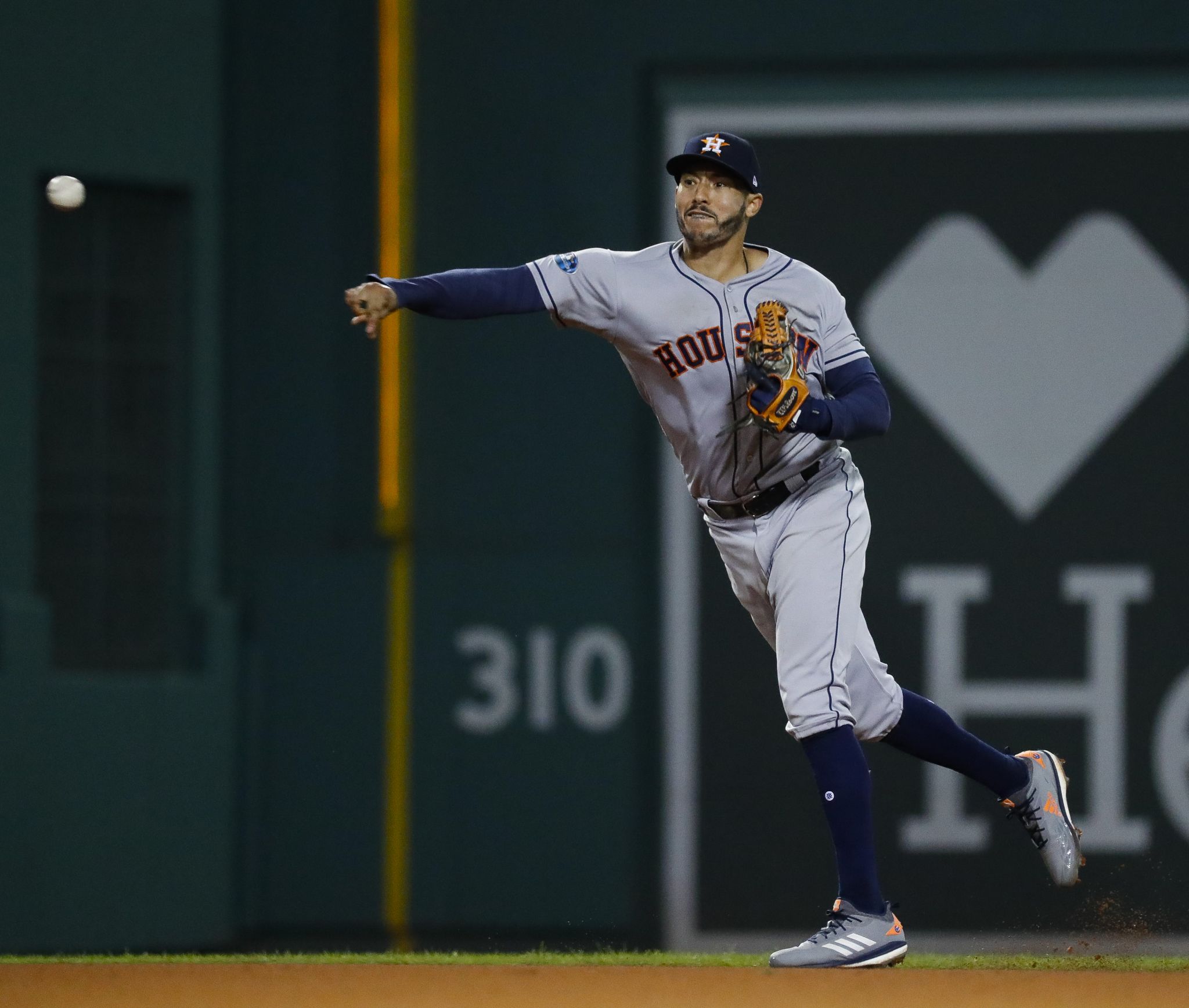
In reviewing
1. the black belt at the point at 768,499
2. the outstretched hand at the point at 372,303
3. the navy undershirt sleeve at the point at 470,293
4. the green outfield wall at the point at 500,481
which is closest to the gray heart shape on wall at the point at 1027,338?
the green outfield wall at the point at 500,481

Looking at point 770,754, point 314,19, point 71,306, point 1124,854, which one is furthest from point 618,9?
point 1124,854

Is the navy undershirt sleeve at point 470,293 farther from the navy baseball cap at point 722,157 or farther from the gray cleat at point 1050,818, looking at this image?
the gray cleat at point 1050,818

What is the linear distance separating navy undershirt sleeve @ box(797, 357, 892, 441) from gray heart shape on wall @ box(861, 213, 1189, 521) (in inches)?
119

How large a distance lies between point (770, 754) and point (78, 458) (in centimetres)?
308

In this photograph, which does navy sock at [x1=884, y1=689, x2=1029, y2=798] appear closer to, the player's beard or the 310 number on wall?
the player's beard

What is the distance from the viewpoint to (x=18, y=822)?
21.8ft

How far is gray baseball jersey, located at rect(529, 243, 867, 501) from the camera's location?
13.3ft

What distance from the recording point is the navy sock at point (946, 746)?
4.27 m

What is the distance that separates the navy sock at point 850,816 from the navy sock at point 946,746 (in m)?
0.35

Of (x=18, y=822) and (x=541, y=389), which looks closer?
(x=18, y=822)

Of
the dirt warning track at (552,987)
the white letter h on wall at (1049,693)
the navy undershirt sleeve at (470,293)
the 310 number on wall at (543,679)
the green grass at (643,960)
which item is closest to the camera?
the dirt warning track at (552,987)

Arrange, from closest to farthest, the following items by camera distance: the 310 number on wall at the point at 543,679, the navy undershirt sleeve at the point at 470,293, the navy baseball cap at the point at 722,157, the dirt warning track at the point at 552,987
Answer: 1. the dirt warning track at the point at 552,987
2. the navy undershirt sleeve at the point at 470,293
3. the navy baseball cap at the point at 722,157
4. the 310 number on wall at the point at 543,679

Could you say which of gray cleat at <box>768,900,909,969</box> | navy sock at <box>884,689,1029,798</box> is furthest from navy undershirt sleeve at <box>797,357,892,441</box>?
gray cleat at <box>768,900,909,969</box>

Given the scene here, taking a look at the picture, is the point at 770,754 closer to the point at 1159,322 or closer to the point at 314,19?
the point at 1159,322
